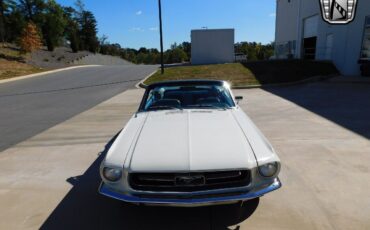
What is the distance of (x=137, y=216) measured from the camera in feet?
10.7

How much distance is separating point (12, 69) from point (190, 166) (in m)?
30.4

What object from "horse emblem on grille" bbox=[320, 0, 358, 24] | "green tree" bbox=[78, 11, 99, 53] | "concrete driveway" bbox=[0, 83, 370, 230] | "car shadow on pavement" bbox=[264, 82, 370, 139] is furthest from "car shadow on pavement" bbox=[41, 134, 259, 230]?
"green tree" bbox=[78, 11, 99, 53]

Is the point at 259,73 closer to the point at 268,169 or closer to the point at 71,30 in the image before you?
the point at 268,169

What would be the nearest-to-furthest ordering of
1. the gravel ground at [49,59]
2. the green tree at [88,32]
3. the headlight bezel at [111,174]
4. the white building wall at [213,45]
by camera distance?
the headlight bezel at [111,174]
the white building wall at [213,45]
the gravel ground at [49,59]
the green tree at [88,32]

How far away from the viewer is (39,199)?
12.3 feet

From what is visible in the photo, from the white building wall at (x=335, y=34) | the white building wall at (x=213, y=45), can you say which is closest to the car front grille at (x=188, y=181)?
the white building wall at (x=335, y=34)

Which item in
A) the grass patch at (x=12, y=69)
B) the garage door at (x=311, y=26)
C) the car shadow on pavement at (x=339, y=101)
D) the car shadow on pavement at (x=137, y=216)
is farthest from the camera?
the grass patch at (x=12, y=69)

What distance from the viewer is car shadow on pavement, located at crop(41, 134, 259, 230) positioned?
308 centimetres

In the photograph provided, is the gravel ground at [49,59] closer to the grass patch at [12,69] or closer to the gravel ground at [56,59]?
the gravel ground at [56,59]

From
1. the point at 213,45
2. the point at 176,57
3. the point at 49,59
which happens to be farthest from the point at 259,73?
the point at 176,57

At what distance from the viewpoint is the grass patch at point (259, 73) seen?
15.9m

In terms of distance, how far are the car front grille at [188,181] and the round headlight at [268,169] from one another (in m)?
0.16

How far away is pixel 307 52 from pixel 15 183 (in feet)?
81.3

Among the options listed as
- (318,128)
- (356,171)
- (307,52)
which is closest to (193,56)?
(307,52)
